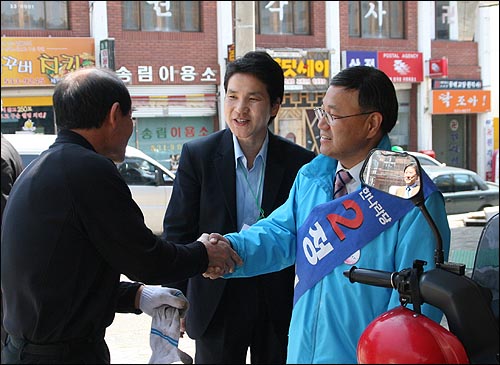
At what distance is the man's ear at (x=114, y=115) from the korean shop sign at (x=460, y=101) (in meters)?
20.7

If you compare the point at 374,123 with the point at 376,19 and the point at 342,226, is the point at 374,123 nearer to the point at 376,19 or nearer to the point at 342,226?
the point at 342,226

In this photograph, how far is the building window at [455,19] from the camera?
74.6 feet

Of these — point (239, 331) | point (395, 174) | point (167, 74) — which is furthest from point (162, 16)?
point (395, 174)

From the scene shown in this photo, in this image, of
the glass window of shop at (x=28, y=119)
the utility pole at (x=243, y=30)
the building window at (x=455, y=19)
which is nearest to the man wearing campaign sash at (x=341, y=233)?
the utility pole at (x=243, y=30)

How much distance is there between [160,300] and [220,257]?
27 cm

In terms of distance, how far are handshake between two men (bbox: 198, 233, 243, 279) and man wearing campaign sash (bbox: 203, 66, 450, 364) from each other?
0.13 ft

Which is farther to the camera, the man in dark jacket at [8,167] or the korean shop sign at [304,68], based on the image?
the korean shop sign at [304,68]

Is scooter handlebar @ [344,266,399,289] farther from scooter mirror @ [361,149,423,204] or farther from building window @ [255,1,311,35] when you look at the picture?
building window @ [255,1,311,35]

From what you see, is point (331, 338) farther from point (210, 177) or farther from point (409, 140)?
point (409, 140)

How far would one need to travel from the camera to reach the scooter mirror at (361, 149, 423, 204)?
5.87ft

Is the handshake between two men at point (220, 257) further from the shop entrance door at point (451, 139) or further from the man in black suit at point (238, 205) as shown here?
the shop entrance door at point (451, 139)

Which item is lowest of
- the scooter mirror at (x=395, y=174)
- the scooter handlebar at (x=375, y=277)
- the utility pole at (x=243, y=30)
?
the scooter handlebar at (x=375, y=277)

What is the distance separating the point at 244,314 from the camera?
3.20 meters

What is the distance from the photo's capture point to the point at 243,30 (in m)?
8.69
